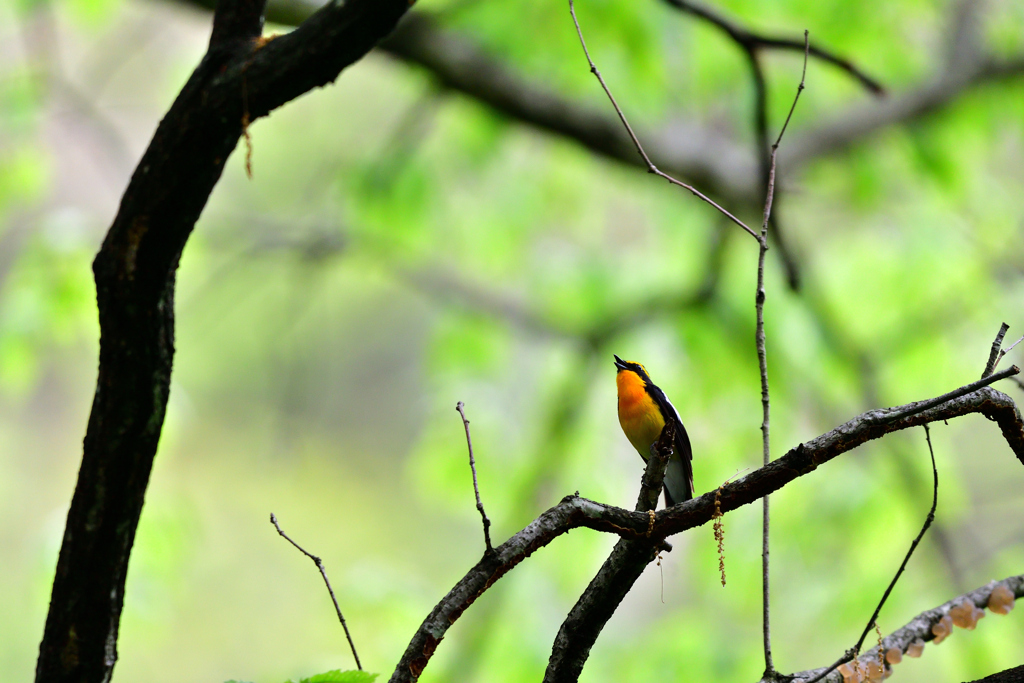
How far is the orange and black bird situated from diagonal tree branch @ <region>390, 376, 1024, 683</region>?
27cm

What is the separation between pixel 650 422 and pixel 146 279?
2.99 ft

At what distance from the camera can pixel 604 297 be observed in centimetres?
570

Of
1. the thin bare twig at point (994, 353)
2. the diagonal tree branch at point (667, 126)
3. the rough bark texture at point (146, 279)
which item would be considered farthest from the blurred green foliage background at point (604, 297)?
the thin bare twig at point (994, 353)

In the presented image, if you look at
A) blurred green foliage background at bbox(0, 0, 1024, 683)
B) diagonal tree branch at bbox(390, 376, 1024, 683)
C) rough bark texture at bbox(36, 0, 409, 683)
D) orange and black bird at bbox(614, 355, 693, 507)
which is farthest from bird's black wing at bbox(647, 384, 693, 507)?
blurred green foliage background at bbox(0, 0, 1024, 683)

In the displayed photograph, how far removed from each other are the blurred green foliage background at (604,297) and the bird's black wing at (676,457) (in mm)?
2353

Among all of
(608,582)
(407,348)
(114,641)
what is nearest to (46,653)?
(114,641)

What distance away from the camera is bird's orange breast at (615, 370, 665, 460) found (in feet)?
4.83

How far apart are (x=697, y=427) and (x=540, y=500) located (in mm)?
1628

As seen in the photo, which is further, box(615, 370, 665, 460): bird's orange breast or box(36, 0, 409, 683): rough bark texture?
box(615, 370, 665, 460): bird's orange breast

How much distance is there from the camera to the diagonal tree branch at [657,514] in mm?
1119

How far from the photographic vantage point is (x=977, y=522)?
7223mm

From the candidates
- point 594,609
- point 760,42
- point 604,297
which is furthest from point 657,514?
point 604,297

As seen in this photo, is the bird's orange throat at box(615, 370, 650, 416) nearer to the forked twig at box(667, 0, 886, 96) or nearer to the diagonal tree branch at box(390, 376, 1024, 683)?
the diagonal tree branch at box(390, 376, 1024, 683)

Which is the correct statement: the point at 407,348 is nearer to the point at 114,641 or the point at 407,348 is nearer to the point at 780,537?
the point at 780,537
